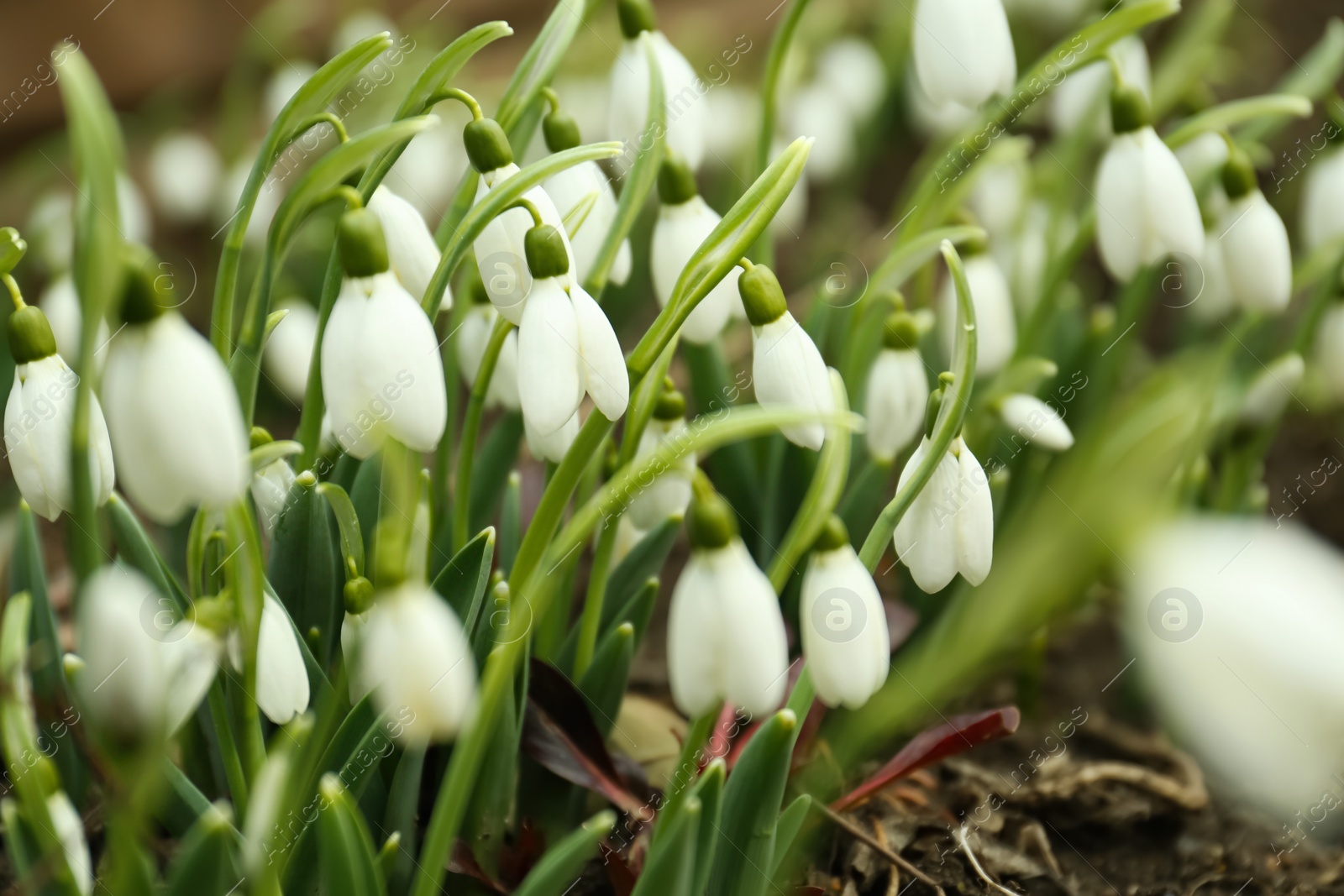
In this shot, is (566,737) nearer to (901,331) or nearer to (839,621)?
(839,621)

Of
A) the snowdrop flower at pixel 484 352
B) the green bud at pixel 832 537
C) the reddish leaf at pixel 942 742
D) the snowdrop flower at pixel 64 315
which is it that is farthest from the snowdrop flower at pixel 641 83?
the snowdrop flower at pixel 64 315

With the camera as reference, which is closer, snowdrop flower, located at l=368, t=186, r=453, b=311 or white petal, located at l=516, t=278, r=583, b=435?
white petal, located at l=516, t=278, r=583, b=435

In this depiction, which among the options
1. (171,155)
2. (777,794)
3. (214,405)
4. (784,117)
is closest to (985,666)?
(777,794)

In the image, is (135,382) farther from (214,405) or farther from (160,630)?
(160,630)

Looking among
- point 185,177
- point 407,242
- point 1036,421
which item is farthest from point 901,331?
point 185,177

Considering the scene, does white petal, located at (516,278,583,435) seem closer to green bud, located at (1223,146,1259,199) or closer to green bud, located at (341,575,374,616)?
green bud, located at (341,575,374,616)

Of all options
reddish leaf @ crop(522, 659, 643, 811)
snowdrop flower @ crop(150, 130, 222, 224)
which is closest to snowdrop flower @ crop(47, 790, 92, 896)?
reddish leaf @ crop(522, 659, 643, 811)

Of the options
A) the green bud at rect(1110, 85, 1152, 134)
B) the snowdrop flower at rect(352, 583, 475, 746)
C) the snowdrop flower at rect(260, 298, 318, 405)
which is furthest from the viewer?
the snowdrop flower at rect(260, 298, 318, 405)
